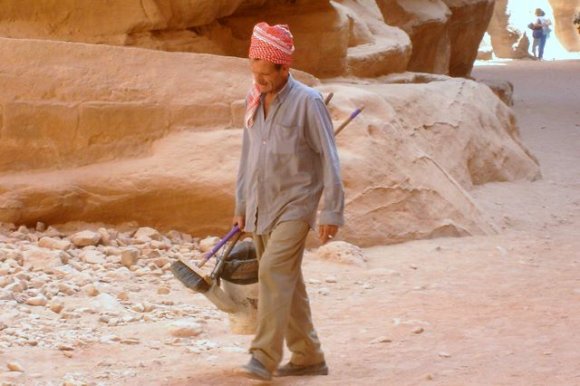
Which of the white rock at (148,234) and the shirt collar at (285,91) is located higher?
the shirt collar at (285,91)

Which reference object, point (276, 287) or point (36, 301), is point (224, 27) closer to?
point (36, 301)

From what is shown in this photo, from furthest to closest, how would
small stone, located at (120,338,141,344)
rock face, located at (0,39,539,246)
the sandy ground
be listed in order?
rock face, located at (0,39,539,246)
small stone, located at (120,338,141,344)
the sandy ground

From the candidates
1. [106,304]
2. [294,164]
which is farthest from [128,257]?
[294,164]

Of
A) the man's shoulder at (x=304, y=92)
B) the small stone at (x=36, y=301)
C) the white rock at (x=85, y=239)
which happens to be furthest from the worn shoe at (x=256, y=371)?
the white rock at (x=85, y=239)

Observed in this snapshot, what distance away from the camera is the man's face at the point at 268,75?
A: 13.2 feet

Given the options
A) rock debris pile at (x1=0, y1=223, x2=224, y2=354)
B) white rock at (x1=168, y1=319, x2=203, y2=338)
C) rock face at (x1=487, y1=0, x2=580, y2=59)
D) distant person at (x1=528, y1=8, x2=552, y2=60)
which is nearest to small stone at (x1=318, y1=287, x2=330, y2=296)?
rock debris pile at (x1=0, y1=223, x2=224, y2=354)

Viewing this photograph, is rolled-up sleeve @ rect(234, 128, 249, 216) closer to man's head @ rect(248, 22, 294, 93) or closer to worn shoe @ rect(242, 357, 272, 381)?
man's head @ rect(248, 22, 294, 93)

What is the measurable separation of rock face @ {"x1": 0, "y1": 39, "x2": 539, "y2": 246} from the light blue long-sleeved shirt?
8.28 feet

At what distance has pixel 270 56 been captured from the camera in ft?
13.1

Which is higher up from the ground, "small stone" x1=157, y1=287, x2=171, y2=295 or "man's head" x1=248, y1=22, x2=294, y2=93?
"man's head" x1=248, y1=22, x2=294, y2=93

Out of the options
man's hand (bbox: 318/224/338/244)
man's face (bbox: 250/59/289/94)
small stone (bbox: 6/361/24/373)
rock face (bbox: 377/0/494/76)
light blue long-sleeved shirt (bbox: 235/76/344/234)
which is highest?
man's face (bbox: 250/59/289/94)

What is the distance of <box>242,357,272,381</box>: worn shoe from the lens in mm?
3943

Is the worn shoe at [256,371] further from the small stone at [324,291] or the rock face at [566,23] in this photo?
the rock face at [566,23]

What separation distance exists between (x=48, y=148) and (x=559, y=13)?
31981 mm
